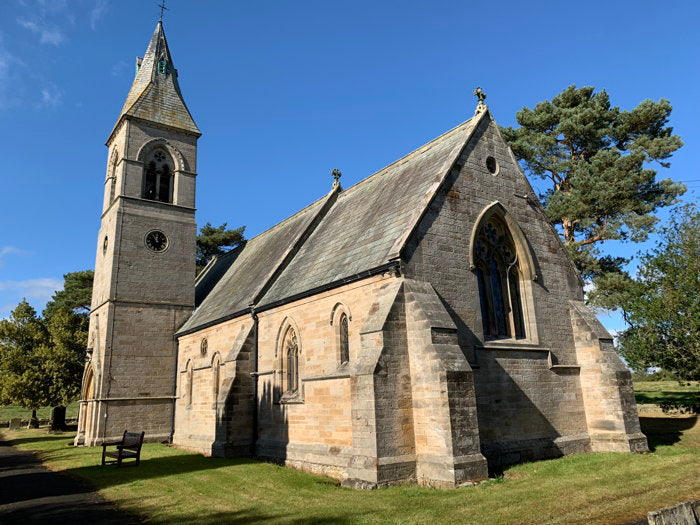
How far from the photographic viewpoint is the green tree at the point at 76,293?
159ft

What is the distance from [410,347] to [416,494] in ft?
11.4

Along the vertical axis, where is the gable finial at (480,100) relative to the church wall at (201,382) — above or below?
above

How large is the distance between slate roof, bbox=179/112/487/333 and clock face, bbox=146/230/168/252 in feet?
12.6

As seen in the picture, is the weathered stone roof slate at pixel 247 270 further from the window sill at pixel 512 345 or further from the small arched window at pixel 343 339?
the window sill at pixel 512 345

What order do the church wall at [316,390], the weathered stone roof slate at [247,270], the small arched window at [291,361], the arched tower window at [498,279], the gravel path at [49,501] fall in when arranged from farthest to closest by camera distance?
the weathered stone roof slate at [247,270] < the small arched window at [291,361] < the arched tower window at [498,279] < the church wall at [316,390] < the gravel path at [49,501]

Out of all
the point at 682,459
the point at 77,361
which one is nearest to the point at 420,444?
the point at 682,459

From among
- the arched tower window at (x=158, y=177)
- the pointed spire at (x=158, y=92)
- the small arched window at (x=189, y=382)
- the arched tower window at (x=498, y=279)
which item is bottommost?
the small arched window at (x=189, y=382)

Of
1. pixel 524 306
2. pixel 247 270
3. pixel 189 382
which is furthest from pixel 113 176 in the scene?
pixel 524 306

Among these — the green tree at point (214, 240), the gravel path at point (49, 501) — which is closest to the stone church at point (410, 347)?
the gravel path at point (49, 501)

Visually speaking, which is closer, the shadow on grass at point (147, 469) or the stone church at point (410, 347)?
the stone church at point (410, 347)

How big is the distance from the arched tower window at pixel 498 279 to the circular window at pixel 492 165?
60.9 inches

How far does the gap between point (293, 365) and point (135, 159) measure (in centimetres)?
1728

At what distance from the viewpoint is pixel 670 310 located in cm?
2173

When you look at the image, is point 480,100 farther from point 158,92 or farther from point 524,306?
point 158,92
